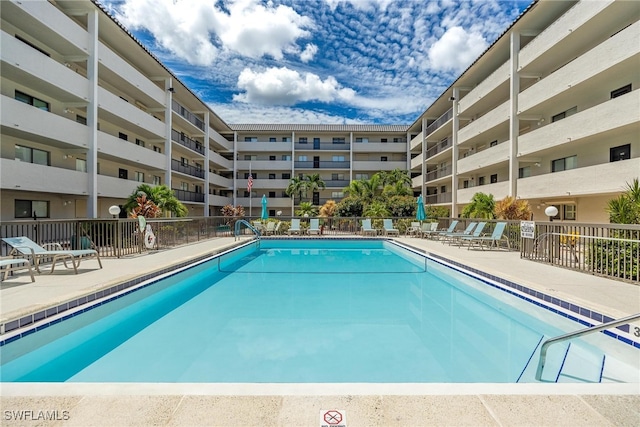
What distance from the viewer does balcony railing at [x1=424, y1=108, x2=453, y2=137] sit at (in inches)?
1097

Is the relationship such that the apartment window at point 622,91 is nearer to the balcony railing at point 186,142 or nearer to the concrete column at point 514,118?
the concrete column at point 514,118

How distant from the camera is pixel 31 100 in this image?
15.4 meters

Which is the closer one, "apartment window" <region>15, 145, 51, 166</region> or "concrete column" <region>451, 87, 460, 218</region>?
"apartment window" <region>15, 145, 51, 166</region>

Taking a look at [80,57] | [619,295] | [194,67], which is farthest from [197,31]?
[619,295]

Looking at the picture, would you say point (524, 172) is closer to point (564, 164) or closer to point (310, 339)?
point (564, 164)

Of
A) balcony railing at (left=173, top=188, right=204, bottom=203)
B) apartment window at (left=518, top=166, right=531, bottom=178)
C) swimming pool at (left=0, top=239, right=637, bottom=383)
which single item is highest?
apartment window at (left=518, top=166, right=531, bottom=178)

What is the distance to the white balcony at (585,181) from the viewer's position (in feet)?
41.0

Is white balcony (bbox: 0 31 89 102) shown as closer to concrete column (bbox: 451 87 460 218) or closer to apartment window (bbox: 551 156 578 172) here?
concrete column (bbox: 451 87 460 218)

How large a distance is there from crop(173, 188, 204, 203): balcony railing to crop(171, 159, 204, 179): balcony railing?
1770 mm

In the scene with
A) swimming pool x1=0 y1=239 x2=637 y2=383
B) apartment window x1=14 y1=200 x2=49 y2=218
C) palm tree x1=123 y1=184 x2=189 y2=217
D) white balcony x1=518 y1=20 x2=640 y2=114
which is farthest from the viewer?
palm tree x1=123 y1=184 x2=189 y2=217

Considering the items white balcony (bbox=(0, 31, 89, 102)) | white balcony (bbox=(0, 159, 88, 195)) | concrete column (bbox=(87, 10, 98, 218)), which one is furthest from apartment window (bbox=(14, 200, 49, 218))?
white balcony (bbox=(0, 31, 89, 102))

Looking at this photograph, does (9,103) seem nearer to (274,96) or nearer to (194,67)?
(194,67)

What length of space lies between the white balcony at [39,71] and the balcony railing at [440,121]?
1026 inches

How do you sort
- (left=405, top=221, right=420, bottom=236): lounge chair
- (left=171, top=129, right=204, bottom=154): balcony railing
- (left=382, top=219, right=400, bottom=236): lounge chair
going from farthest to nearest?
1. (left=171, top=129, right=204, bottom=154): balcony railing
2. (left=405, top=221, right=420, bottom=236): lounge chair
3. (left=382, top=219, right=400, bottom=236): lounge chair
